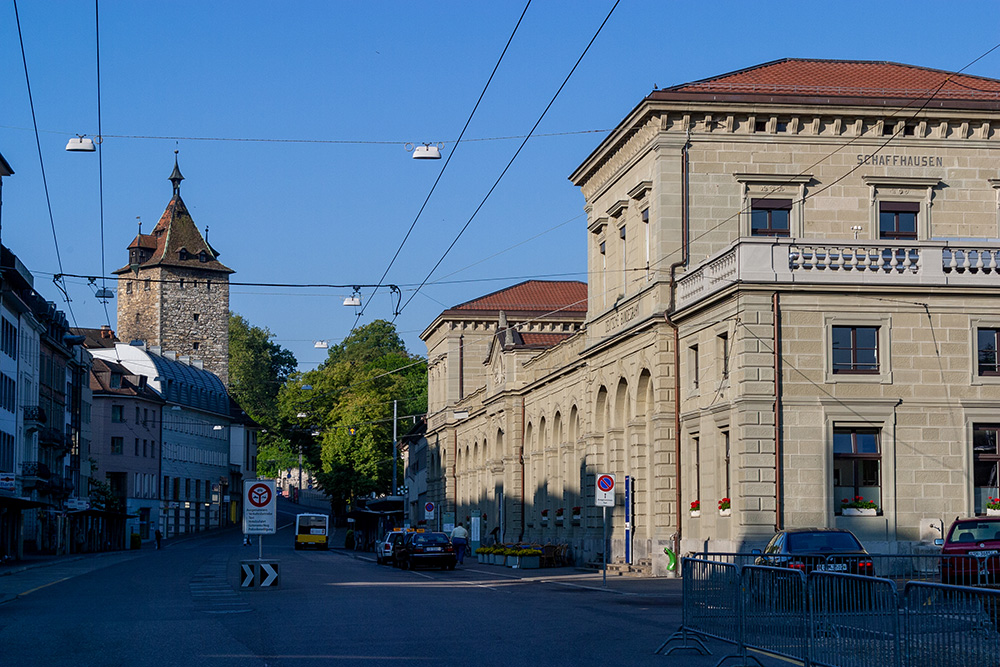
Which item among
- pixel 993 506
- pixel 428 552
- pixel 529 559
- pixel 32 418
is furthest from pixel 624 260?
pixel 32 418

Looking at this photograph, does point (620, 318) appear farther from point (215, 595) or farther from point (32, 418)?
point (32, 418)

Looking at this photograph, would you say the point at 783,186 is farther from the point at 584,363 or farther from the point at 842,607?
the point at 842,607

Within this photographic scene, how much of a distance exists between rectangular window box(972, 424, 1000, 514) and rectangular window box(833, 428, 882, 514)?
Answer: 2329 mm

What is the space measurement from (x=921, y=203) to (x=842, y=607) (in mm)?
30751

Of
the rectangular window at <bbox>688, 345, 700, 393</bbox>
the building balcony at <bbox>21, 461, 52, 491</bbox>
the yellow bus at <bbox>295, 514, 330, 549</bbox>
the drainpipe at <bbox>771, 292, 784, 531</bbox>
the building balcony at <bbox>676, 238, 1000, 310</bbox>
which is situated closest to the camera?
the drainpipe at <bbox>771, 292, 784, 531</bbox>

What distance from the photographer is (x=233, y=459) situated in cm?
14175

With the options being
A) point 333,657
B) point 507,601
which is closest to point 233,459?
point 507,601

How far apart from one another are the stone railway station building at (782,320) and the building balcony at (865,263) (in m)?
0.05

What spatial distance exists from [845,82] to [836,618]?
32.2 meters

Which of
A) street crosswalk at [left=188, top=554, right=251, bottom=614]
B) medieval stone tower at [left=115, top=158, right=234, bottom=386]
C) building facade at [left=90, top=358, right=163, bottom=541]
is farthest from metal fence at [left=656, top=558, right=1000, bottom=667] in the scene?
medieval stone tower at [left=115, top=158, right=234, bottom=386]

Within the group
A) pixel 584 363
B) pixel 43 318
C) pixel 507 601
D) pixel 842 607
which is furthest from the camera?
pixel 43 318

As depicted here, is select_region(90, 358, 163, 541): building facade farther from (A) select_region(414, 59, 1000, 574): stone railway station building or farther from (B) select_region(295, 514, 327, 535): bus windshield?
(A) select_region(414, 59, 1000, 574): stone railway station building

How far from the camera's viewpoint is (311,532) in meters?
88.7

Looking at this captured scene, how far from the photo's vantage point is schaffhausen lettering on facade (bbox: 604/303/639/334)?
42394 millimetres
